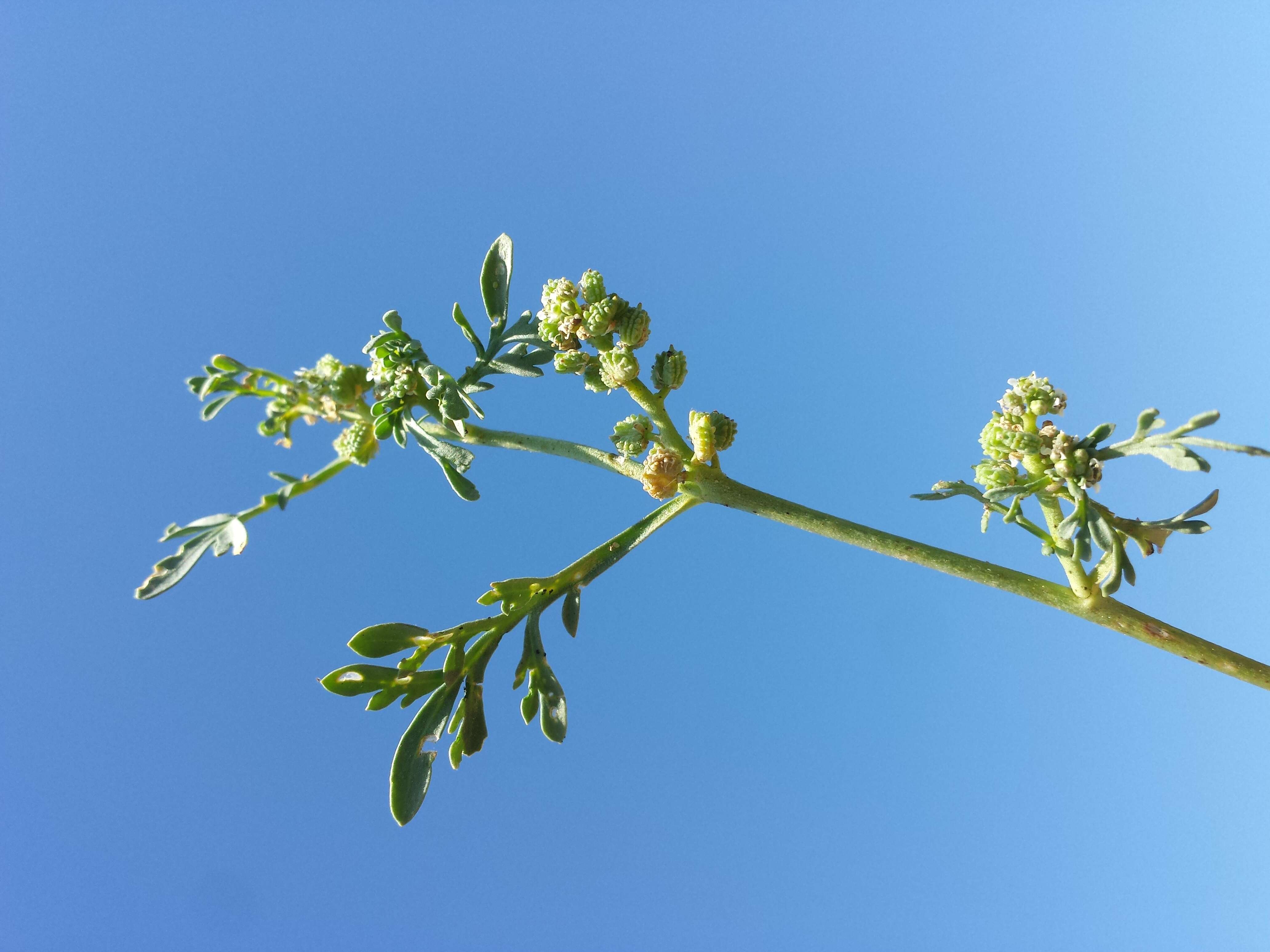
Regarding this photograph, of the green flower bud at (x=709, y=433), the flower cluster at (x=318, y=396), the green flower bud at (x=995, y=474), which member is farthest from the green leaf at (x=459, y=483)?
the green flower bud at (x=995, y=474)

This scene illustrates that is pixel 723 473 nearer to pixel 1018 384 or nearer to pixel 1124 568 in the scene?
pixel 1018 384

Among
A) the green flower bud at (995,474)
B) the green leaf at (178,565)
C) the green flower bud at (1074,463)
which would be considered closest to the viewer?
the green flower bud at (1074,463)

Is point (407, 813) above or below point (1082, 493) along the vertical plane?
below

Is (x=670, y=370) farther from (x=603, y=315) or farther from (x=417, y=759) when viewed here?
(x=417, y=759)

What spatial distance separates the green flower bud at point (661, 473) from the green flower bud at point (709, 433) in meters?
0.08

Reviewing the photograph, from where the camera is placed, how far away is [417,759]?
2.68 metres

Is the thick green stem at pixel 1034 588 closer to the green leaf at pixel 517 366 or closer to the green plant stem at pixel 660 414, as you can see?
the green plant stem at pixel 660 414

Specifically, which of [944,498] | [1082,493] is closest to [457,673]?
[944,498]

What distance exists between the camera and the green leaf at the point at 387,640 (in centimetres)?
267

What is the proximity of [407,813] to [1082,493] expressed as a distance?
2261mm

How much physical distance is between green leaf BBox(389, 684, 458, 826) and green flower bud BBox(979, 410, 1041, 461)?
1882mm

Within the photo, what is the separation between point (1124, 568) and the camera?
8.17ft

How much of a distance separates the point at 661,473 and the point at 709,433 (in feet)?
0.66

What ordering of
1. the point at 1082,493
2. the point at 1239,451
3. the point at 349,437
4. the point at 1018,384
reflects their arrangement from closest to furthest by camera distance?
the point at 1239,451 → the point at 1082,493 → the point at 1018,384 → the point at 349,437
